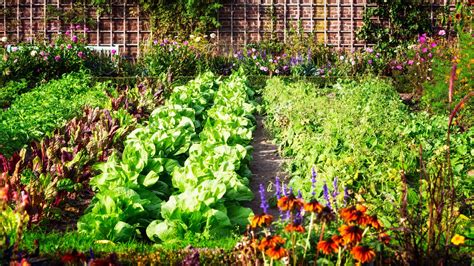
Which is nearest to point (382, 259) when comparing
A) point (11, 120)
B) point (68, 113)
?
point (11, 120)

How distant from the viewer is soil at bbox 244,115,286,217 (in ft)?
17.2

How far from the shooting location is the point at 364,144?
5.71 m

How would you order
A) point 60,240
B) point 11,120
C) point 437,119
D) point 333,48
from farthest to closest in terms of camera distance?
1. point 333,48
2. point 437,119
3. point 11,120
4. point 60,240

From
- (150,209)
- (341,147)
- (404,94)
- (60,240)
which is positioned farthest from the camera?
(404,94)

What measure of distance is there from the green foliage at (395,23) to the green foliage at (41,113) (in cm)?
787

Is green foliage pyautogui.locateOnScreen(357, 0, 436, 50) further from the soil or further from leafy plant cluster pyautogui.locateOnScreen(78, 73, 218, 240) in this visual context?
A: leafy plant cluster pyautogui.locateOnScreen(78, 73, 218, 240)

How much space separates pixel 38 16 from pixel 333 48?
7044 millimetres

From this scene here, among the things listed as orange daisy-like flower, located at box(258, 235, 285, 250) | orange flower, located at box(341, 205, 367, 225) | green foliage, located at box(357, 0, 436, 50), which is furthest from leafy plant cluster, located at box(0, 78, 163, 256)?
green foliage, located at box(357, 0, 436, 50)

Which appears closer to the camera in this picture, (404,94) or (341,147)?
(341,147)

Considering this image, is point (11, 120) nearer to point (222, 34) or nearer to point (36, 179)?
point (36, 179)

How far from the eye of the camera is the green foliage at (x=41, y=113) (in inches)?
249

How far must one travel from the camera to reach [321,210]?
2.61 metres

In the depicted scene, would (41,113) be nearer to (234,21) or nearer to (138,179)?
(138,179)

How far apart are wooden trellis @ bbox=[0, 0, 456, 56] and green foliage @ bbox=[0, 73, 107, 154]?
620 cm
